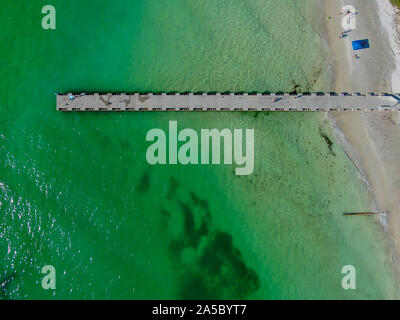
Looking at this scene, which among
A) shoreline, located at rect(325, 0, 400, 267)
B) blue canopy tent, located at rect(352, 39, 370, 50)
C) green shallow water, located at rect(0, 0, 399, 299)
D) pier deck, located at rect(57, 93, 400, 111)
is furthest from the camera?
blue canopy tent, located at rect(352, 39, 370, 50)

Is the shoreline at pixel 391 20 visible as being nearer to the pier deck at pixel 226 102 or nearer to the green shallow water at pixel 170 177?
the pier deck at pixel 226 102

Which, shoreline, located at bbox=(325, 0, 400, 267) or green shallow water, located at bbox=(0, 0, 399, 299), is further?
shoreline, located at bbox=(325, 0, 400, 267)

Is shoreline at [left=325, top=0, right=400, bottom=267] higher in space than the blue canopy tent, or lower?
lower

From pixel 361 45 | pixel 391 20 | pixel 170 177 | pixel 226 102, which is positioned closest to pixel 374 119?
pixel 361 45

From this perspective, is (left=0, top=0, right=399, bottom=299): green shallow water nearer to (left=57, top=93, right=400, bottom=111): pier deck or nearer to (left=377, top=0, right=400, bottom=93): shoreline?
(left=57, top=93, right=400, bottom=111): pier deck

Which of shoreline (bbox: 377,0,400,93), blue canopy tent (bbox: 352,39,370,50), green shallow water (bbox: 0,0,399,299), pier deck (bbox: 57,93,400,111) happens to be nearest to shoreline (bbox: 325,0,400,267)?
shoreline (bbox: 377,0,400,93)

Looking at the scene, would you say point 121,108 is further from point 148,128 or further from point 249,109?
point 249,109
